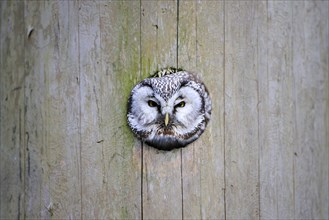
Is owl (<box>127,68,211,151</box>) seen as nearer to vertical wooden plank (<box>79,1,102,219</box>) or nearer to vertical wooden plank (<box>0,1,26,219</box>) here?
vertical wooden plank (<box>79,1,102,219</box>)

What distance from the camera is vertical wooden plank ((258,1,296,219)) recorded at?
174 cm

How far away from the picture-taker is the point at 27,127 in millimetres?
1678

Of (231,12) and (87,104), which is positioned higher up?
(231,12)

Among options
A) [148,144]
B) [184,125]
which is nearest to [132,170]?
[148,144]

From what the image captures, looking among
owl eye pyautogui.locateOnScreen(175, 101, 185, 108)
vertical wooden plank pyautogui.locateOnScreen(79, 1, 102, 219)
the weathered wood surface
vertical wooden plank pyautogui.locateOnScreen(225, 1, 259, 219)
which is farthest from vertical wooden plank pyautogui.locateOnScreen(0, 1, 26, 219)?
vertical wooden plank pyautogui.locateOnScreen(225, 1, 259, 219)

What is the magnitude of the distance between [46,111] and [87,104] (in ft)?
0.50

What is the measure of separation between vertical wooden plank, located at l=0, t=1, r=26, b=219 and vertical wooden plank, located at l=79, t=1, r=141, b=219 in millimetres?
229

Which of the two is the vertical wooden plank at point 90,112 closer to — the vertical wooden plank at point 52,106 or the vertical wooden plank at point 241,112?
the vertical wooden plank at point 52,106

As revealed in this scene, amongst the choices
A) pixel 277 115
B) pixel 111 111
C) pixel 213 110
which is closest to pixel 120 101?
pixel 111 111

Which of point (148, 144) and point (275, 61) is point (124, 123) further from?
point (275, 61)

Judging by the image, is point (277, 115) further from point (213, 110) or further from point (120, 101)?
point (120, 101)

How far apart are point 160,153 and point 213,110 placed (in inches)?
10.0

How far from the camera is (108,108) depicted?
5.52ft

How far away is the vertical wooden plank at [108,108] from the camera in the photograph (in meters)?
1.68
